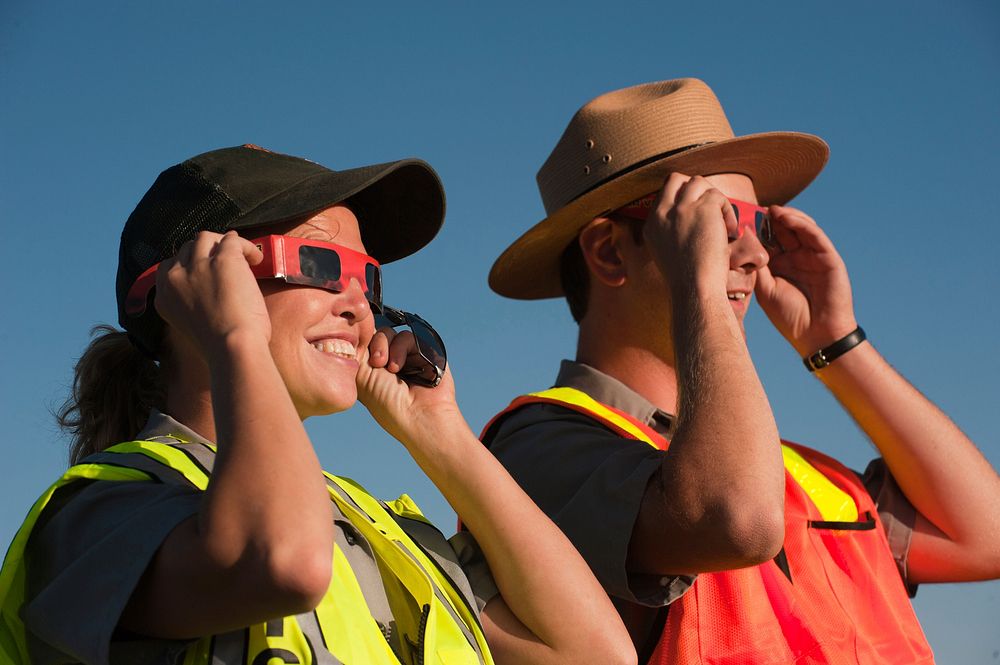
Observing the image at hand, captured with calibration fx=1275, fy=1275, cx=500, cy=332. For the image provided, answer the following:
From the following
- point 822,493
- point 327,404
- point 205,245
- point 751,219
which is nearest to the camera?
point 205,245

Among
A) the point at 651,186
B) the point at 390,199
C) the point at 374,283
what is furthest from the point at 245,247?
the point at 651,186

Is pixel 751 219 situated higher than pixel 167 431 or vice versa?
pixel 751 219

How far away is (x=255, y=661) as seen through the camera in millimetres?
2744

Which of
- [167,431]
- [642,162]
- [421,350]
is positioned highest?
[642,162]

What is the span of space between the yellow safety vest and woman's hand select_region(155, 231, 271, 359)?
13.8 inches

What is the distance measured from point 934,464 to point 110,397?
3187 millimetres

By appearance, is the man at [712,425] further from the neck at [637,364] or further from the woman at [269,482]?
the woman at [269,482]

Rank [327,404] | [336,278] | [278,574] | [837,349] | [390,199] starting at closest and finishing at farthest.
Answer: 1. [278,574]
2. [327,404]
3. [336,278]
4. [390,199]
5. [837,349]

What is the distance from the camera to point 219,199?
3.57 meters

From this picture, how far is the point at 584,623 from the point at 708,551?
0.48 metres

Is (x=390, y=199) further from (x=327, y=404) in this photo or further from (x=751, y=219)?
(x=751, y=219)

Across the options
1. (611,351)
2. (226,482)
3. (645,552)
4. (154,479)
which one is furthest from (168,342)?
(611,351)

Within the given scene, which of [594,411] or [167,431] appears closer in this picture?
[167,431]

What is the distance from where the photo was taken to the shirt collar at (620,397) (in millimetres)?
4781
